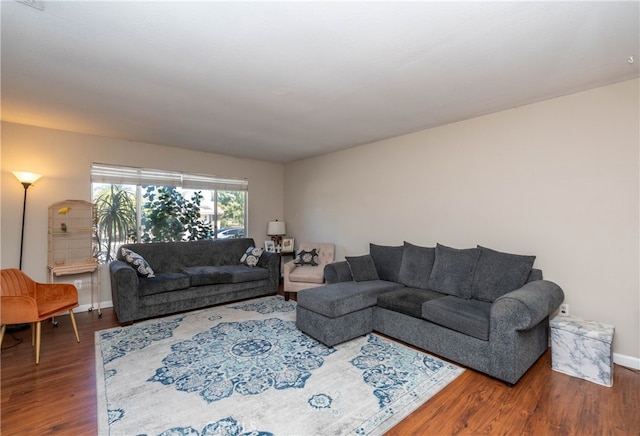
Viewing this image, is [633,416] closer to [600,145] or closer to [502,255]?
[502,255]

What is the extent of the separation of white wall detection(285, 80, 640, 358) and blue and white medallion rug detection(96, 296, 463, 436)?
153 cm

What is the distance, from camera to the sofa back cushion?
14.0 ft

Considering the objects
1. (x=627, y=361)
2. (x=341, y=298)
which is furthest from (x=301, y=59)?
(x=627, y=361)

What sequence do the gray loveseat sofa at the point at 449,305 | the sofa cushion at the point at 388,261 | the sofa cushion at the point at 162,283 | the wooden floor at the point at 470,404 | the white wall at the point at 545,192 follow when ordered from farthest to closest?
the sofa cushion at the point at 388,261 < the sofa cushion at the point at 162,283 < the white wall at the point at 545,192 < the gray loveseat sofa at the point at 449,305 < the wooden floor at the point at 470,404

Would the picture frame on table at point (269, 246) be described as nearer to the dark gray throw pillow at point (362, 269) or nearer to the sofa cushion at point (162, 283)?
the sofa cushion at point (162, 283)

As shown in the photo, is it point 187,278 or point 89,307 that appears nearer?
point 187,278

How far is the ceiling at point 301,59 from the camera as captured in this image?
1.64 meters

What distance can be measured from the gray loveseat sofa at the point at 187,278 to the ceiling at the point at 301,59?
197 cm

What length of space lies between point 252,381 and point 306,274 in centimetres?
213

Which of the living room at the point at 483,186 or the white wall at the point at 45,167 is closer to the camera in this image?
the living room at the point at 483,186

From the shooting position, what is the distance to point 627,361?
8.17 ft

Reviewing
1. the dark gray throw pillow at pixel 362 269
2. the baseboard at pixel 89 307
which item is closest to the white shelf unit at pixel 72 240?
the baseboard at pixel 89 307

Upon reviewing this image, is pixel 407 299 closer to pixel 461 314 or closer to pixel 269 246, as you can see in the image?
pixel 461 314

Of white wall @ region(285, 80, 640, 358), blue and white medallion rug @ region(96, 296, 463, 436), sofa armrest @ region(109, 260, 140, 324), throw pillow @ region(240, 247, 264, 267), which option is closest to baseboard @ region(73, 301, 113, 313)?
sofa armrest @ region(109, 260, 140, 324)
